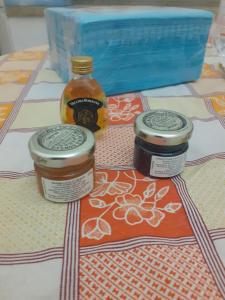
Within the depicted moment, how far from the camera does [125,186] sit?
340 millimetres

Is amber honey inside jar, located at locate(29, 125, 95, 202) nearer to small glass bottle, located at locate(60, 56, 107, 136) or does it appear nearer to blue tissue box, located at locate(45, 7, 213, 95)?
small glass bottle, located at locate(60, 56, 107, 136)

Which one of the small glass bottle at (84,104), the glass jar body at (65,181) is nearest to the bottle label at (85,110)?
the small glass bottle at (84,104)

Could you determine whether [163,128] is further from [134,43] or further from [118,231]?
[134,43]

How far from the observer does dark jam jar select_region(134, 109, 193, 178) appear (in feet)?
1.03

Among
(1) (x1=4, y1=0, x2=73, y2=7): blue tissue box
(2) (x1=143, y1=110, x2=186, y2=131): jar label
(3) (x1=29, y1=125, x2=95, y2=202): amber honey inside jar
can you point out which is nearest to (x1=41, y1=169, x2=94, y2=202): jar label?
(3) (x1=29, y1=125, x2=95, y2=202): amber honey inside jar

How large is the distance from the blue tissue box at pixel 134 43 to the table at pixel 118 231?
19 centimetres

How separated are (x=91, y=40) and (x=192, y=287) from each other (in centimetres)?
46

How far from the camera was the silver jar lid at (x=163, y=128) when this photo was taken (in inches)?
12.2

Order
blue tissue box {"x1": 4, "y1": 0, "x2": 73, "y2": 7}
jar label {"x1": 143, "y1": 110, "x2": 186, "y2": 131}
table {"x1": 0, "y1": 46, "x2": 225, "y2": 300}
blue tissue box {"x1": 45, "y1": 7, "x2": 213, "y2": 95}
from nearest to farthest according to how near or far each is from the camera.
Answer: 1. table {"x1": 0, "y1": 46, "x2": 225, "y2": 300}
2. jar label {"x1": 143, "y1": 110, "x2": 186, "y2": 131}
3. blue tissue box {"x1": 45, "y1": 7, "x2": 213, "y2": 95}
4. blue tissue box {"x1": 4, "y1": 0, "x2": 73, "y2": 7}

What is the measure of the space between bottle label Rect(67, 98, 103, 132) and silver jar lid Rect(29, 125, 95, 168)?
71 millimetres

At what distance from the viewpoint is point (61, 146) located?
0.95 ft

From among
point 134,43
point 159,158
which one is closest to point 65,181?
point 159,158

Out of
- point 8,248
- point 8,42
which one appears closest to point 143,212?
point 8,248

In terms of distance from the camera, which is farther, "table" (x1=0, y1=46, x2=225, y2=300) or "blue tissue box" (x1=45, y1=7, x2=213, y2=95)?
"blue tissue box" (x1=45, y1=7, x2=213, y2=95)
